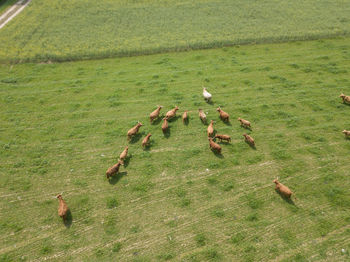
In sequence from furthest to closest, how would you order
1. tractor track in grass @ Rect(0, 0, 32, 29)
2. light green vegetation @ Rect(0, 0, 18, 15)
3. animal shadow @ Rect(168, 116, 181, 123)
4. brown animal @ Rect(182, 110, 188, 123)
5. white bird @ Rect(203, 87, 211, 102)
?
light green vegetation @ Rect(0, 0, 18, 15), tractor track in grass @ Rect(0, 0, 32, 29), white bird @ Rect(203, 87, 211, 102), animal shadow @ Rect(168, 116, 181, 123), brown animal @ Rect(182, 110, 188, 123)

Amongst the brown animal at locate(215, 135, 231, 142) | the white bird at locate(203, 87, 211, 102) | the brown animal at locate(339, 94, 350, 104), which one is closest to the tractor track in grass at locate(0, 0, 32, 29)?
the white bird at locate(203, 87, 211, 102)

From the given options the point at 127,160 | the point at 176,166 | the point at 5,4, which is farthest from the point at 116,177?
the point at 5,4

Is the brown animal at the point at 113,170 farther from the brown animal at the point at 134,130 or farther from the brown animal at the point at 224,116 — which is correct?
the brown animal at the point at 224,116

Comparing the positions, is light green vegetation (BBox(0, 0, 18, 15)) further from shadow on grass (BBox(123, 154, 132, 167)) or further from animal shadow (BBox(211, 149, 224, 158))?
animal shadow (BBox(211, 149, 224, 158))

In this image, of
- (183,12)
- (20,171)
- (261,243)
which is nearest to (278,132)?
(261,243)

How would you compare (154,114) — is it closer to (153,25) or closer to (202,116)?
(202,116)

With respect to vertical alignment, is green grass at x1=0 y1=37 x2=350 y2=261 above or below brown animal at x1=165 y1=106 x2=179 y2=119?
below

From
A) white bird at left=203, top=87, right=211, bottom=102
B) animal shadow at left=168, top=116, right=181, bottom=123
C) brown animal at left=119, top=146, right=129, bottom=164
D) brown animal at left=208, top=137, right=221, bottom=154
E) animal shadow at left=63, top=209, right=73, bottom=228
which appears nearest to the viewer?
animal shadow at left=63, top=209, right=73, bottom=228
